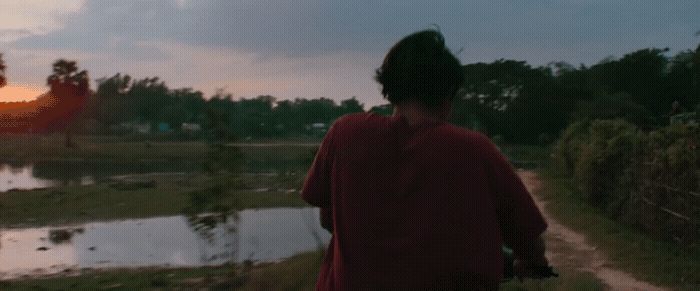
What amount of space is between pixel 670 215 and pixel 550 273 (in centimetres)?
1068

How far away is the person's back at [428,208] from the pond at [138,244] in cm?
949

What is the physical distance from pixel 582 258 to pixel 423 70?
10699 mm

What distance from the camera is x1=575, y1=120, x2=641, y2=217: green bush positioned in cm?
1482

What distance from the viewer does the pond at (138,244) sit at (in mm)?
15305

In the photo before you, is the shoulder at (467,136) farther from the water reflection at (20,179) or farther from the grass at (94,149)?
the grass at (94,149)

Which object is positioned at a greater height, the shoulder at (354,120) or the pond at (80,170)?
the shoulder at (354,120)

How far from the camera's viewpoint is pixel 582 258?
12195mm

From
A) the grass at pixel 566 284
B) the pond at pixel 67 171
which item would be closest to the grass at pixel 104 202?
the pond at pixel 67 171

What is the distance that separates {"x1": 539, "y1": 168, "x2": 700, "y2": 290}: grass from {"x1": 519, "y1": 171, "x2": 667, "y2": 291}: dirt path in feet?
0.46

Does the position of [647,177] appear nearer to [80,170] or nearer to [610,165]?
[610,165]

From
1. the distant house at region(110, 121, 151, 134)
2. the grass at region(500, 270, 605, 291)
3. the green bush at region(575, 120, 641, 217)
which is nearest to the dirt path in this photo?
the grass at region(500, 270, 605, 291)

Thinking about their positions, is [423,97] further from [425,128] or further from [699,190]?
[699,190]

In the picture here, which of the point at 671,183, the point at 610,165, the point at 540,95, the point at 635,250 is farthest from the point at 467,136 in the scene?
the point at 540,95

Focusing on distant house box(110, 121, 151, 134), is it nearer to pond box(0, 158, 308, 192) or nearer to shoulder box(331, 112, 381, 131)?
pond box(0, 158, 308, 192)
